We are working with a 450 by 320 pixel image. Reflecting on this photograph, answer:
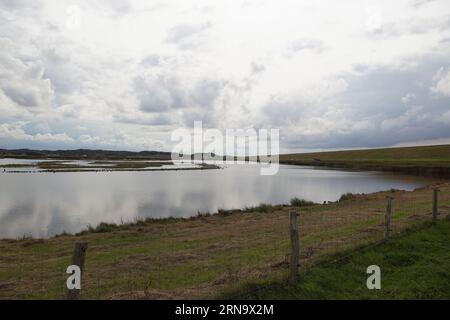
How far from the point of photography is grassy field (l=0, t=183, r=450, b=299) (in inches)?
402

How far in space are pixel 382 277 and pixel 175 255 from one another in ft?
24.6

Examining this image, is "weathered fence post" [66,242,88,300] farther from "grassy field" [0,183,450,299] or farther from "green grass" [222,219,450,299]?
"green grass" [222,219,450,299]

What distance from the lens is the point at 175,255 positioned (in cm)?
1458

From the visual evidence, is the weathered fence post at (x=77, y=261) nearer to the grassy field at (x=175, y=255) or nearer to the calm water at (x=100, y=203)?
the grassy field at (x=175, y=255)

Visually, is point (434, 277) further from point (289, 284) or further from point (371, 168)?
point (371, 168)

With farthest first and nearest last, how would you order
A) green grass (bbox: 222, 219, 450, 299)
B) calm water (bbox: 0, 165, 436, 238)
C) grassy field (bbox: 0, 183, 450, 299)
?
calm water (bbox: 0, 165, 436, 238), grassy field (bbox: 0, 183, 450, 299), green grass (bbox: 222, 219, 450, 299)

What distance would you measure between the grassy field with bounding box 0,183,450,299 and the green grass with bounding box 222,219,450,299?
1.68 feet

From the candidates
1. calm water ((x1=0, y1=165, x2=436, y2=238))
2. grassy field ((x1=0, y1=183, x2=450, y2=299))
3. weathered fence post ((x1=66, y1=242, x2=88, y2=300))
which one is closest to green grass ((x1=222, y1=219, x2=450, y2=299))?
grassy field ((x1=0, y1=183, x2=450, y2=299))

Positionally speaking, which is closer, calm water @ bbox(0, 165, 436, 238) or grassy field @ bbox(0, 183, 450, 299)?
grassy field @ bbox(0, 183, 450, 299)

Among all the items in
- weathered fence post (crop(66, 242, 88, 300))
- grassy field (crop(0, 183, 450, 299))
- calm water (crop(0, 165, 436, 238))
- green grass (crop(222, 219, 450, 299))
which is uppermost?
weathered fence post (crop(66, 242, 88, 300))

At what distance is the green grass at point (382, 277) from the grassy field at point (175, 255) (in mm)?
513

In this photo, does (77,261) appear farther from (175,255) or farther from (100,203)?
(100,203)

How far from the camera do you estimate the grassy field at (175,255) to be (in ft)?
33.5

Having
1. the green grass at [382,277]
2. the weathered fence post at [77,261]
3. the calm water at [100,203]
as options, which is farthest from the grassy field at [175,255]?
the calm water at [100,203]
